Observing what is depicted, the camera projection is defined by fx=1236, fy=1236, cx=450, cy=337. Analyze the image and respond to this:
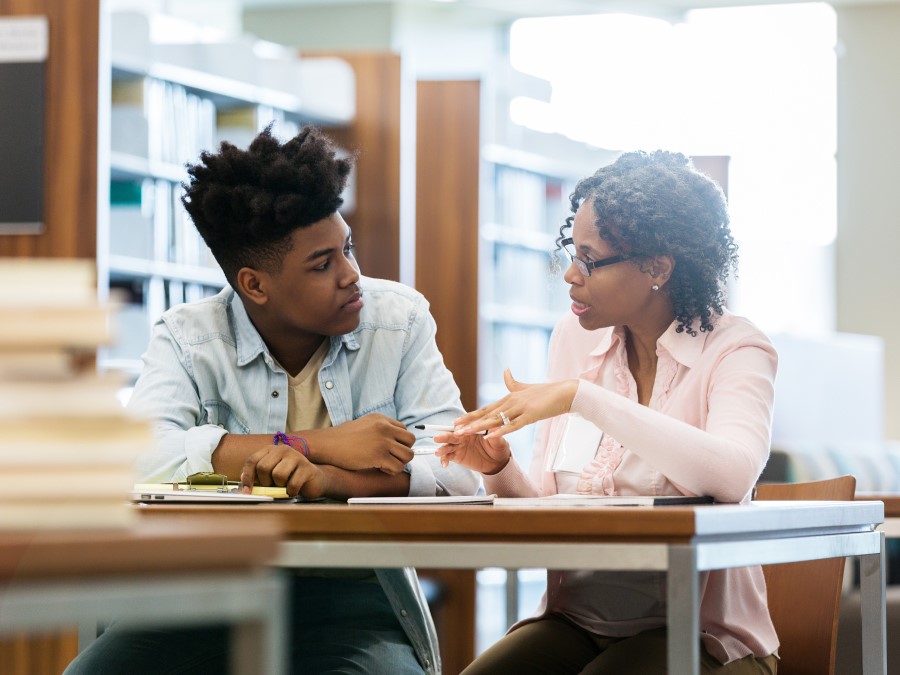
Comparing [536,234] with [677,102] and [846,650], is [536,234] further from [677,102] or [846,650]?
[846,650]

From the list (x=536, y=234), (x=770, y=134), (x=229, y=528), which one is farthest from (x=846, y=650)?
(x=770, y=134)

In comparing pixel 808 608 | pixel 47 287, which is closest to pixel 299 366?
pixel 808 608

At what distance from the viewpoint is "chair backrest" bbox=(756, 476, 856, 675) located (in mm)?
1764

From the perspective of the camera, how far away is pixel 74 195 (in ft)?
11.2

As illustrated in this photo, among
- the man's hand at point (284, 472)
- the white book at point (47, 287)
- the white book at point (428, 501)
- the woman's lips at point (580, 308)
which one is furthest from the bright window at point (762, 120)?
the white book at point (47, 287)

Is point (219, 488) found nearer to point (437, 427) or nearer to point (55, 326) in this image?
point (437, 427)

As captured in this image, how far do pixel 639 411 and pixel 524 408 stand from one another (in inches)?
6.2

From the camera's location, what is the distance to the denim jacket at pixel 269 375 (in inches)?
75.7

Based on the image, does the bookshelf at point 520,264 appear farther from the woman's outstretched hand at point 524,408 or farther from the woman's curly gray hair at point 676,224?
the woman's outstretched hand at point 524,408

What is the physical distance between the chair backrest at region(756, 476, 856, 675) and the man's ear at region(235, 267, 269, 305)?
0.90 meters

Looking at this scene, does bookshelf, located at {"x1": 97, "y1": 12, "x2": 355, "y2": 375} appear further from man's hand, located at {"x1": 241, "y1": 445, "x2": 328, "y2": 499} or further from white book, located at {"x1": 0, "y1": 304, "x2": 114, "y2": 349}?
white book, located at {"x1": 0, "y1": 304, "x2": 114, "y2": 349}

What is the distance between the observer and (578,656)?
5.70 feet

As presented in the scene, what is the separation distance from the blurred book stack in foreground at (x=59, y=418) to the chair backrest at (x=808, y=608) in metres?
1.24

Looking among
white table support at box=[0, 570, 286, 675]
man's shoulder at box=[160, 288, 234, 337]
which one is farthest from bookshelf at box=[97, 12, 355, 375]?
white table support at box=[0, 570, 286, 675]
